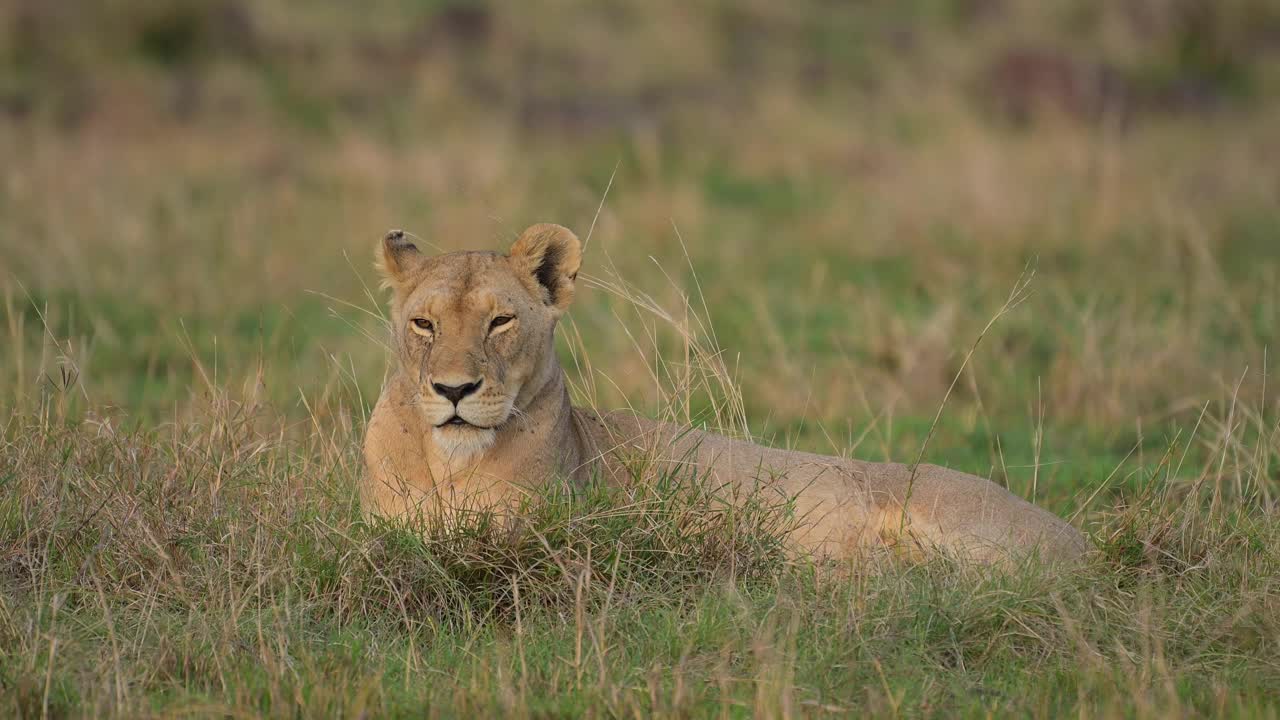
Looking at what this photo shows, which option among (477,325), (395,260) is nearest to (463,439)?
(477,325)

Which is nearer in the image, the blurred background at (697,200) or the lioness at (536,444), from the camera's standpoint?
the lioness at (536,444)

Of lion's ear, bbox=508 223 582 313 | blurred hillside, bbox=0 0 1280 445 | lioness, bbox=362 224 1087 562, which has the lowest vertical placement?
blurred hillside, bbox=0 0 1280 445

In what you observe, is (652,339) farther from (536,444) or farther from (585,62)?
(585,62)

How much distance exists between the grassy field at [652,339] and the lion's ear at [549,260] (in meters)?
0.44

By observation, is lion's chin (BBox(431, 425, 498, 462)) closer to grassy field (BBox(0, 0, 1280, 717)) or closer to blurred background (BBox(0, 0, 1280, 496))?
grassy field (BBox(0, 0, 1280, 717))

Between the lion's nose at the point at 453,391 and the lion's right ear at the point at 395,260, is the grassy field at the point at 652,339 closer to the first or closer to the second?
the lion's right ear at the point at 395,260

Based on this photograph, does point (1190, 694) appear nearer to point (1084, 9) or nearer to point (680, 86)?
point (680, 86)

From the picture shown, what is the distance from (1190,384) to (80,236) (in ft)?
23.6

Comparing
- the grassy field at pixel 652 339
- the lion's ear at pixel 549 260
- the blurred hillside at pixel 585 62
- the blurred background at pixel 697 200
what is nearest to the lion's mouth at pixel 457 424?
the grassy field at pixel 652 339

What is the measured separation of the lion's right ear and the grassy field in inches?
5.4

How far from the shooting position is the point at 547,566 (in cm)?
447

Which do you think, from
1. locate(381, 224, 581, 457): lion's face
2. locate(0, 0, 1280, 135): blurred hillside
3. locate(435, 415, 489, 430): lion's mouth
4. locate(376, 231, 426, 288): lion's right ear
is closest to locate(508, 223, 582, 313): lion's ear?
locate(381, 224, 581, 457): lion's face

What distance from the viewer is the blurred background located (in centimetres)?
766

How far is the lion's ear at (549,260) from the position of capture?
15.6 feet
